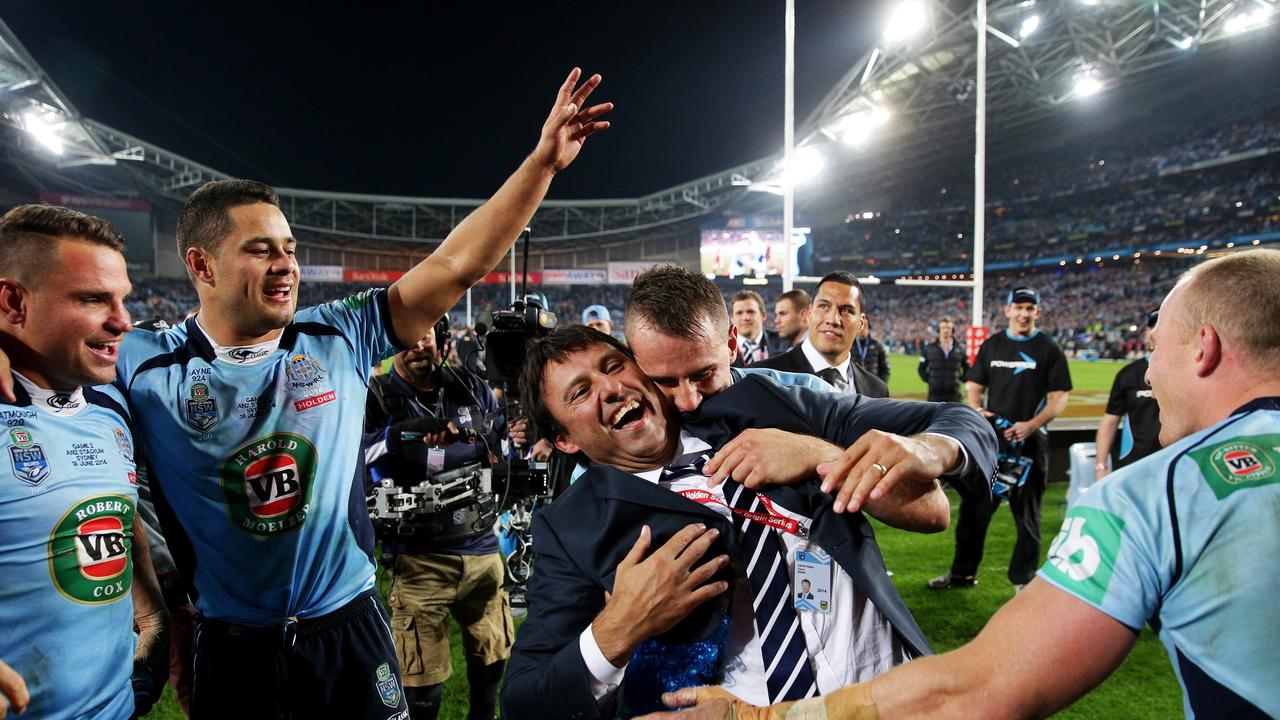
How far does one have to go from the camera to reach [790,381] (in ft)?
7.36

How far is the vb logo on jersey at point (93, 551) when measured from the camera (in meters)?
1.53

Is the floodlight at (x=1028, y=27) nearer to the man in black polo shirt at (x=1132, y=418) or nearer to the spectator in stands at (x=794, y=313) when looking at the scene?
the spectator in stands at (x=794, y=313)

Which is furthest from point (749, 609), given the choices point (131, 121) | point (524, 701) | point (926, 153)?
point (131, 121)

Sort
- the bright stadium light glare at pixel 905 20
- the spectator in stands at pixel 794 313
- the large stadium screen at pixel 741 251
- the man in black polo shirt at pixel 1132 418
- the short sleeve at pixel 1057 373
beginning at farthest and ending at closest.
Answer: the large stadium screen at pixel 741 251 → the bright stadium light glare at pixel 905 20 → the spectator in stands at pixel 794 313 → the short sleeve at pixel 1057 373 → the man in black polo shirt at pixel 1132 418

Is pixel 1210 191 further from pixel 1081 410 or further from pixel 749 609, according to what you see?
pixel 749 609

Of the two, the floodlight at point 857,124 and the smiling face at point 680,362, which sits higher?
the floodlight at point 857,124

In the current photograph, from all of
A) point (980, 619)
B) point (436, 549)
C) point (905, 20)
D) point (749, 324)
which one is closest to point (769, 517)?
point (436, 549)

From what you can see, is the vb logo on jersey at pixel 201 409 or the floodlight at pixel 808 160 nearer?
the vb logo on jersey at pixel 201 409

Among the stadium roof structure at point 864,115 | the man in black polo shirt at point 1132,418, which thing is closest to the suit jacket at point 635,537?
the man in black polo shirt at point 1132,418

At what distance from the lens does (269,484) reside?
1848 millimetres

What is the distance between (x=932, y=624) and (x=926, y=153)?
3560 cm

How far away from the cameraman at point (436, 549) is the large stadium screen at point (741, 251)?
2986 cm

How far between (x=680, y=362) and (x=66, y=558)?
1.62 meters

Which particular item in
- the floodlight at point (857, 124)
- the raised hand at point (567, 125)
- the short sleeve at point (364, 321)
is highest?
the floodlight at point (857, 124)
